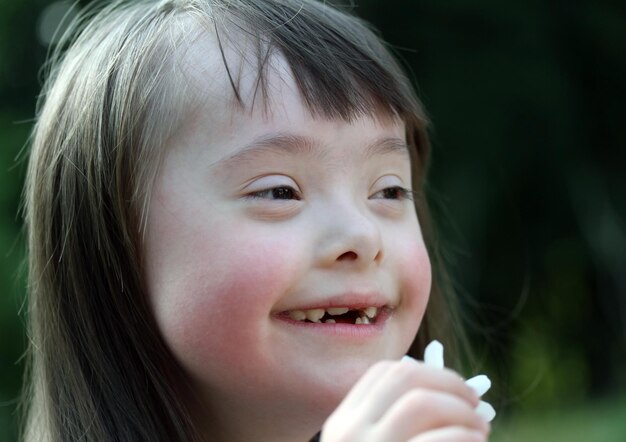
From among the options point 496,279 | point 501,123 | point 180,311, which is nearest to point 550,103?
point 501,123

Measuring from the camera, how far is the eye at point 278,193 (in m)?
1.53

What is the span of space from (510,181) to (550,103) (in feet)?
1.28

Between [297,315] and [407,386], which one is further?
[297,315]

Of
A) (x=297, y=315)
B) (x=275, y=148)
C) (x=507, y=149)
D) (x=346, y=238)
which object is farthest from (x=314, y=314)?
(x=507, y=149)

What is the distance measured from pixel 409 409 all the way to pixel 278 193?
0.52 metres

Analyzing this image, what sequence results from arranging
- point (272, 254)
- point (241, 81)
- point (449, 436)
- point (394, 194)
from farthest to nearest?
point (394, 194)
point (241, 81)
point (272, 254)
point (449, 436)

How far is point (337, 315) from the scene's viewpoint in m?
1.55

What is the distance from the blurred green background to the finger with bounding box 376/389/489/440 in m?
2.41

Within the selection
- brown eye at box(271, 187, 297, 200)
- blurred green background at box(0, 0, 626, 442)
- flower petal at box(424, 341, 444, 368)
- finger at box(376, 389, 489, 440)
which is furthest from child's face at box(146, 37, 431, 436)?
blurred green background at box(0, 0, 626, 442)

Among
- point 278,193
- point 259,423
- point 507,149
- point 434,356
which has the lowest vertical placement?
point 259,423

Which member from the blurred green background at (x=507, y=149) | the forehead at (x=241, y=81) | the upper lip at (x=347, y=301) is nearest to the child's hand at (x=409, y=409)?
the upper lip at (x=347, y=301)

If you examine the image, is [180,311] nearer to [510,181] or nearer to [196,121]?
[196,121]

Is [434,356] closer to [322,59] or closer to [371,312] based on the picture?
[371,312]

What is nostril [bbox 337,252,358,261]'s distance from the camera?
1.49 metres
